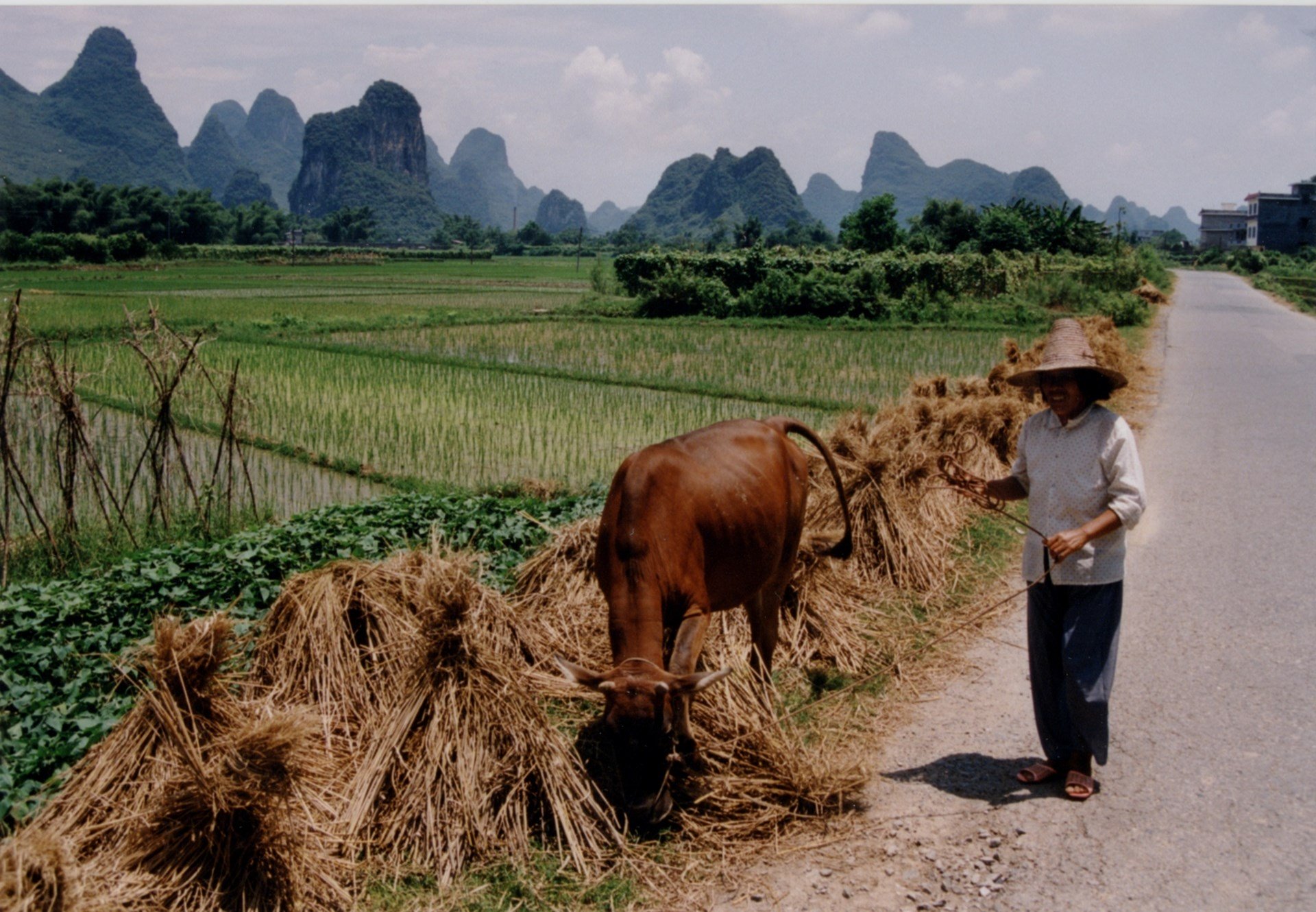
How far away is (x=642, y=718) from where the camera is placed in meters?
3.73

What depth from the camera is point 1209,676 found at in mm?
5535

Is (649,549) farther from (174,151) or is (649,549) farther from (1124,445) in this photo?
(174,151)

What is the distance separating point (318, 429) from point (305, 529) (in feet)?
19.8

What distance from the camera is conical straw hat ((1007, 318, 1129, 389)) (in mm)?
4203

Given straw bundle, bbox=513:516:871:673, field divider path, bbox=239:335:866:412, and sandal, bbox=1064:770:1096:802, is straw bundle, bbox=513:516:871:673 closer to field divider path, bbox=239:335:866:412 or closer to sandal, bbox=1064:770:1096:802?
sandal, bbox=1064:770:1096:802

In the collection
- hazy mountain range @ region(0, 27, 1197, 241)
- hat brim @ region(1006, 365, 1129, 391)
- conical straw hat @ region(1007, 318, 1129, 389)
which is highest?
hazy mountain range @ region(0, 27, 1197, 241)

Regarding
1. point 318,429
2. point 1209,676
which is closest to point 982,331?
point 318,429

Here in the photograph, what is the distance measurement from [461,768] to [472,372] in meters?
13.9

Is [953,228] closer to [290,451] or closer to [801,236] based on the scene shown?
[290,451]

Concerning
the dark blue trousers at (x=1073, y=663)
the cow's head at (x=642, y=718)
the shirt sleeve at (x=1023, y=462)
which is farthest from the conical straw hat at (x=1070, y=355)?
the cow's head at (x=642, y=718)

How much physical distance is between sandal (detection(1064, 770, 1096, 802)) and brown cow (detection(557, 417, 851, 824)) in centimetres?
145

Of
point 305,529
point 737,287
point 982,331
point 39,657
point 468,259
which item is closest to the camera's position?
point 39,657

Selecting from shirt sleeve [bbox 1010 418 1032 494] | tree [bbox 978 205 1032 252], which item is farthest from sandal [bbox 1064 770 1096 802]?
tree [bbox 978 205 1032 252]

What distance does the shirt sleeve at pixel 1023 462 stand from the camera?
15.0 ft
